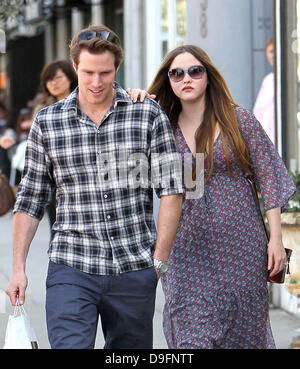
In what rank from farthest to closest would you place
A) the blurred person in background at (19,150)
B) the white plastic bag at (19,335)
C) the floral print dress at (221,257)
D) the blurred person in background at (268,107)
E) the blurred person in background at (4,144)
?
1. the blurred person in background at (19,150)
2. the blurred person in background at (4,144)
3. the blurred person in background at (268,107)
4. the floral print dress at (221,257)
5. the white plastic bag at (19,335)

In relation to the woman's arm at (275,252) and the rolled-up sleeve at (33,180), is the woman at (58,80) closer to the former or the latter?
the woman's arm at (275,252)

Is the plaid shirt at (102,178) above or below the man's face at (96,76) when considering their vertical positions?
below

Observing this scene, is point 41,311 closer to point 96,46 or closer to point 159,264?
point 159,264

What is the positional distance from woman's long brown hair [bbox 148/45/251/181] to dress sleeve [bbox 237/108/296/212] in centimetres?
4

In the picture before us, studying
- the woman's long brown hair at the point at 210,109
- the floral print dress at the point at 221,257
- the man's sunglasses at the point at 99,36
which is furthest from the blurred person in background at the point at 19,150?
the man's sunglasses at the point at 99,36

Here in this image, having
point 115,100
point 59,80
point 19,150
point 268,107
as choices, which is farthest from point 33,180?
point 19,150

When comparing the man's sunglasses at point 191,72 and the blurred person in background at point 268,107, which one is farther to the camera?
the blurred person in background at point 268,107

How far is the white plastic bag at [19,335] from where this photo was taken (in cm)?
361

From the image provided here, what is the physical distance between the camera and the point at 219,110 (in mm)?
4402

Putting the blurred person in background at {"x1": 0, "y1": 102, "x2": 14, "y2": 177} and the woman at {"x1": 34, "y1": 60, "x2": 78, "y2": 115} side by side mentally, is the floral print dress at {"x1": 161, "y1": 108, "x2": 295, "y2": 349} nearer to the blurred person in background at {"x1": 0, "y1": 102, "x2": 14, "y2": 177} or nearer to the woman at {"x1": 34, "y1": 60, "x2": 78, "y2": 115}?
the woman at {"x1": 34, "y1": 60, "x2": 78, "y2": 115}

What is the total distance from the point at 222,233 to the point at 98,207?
75cm

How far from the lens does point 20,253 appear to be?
383cm

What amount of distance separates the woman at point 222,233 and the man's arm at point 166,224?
1.44 feet

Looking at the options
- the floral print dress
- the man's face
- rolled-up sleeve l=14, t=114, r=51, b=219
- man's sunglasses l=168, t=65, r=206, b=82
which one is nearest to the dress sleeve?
the floral print dress
